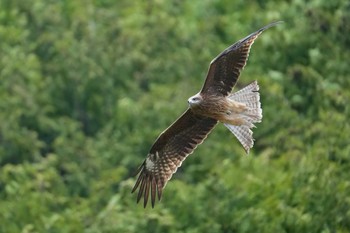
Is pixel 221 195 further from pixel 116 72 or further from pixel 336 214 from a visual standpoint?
pixel 116 72

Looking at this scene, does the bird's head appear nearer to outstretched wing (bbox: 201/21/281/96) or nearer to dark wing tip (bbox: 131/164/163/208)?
outstretched wing (bbox: 201/21/281/96)

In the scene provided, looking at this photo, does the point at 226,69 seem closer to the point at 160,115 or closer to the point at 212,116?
the point at 212,116

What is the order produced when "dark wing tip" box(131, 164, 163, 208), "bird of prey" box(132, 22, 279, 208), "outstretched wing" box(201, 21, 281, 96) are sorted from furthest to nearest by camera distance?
"dark wing tip" box(131, 164, 163, 208), "bird of prey" box(132, 22, 279, 208), "outstretched wing" box(201, 21, 281, 96)

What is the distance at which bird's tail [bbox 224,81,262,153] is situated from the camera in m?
14.9

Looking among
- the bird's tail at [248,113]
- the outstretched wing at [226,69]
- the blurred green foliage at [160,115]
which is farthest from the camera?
the blurred green foliage at [160,115]

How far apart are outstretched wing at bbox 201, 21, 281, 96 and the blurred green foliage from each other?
14.2 feet

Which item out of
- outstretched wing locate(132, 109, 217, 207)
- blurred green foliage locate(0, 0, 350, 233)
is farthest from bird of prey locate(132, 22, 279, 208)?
blurred green foliage locate(0, 0, 350, 233)

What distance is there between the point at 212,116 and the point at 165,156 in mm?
866

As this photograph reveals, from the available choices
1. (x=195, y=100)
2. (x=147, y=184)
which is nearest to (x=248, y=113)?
(x=195, y=100)

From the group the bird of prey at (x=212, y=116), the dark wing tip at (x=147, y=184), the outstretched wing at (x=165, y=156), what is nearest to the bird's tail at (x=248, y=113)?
the bird of prey at (x=212, y=116)

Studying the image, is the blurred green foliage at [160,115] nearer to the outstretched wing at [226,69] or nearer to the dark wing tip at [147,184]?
the dark wing tip at [147,184]

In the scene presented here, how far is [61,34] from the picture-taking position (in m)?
30.8

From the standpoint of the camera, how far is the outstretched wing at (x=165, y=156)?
1554cm

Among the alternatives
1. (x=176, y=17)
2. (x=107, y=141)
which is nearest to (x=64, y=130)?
(x=107, y=141)
